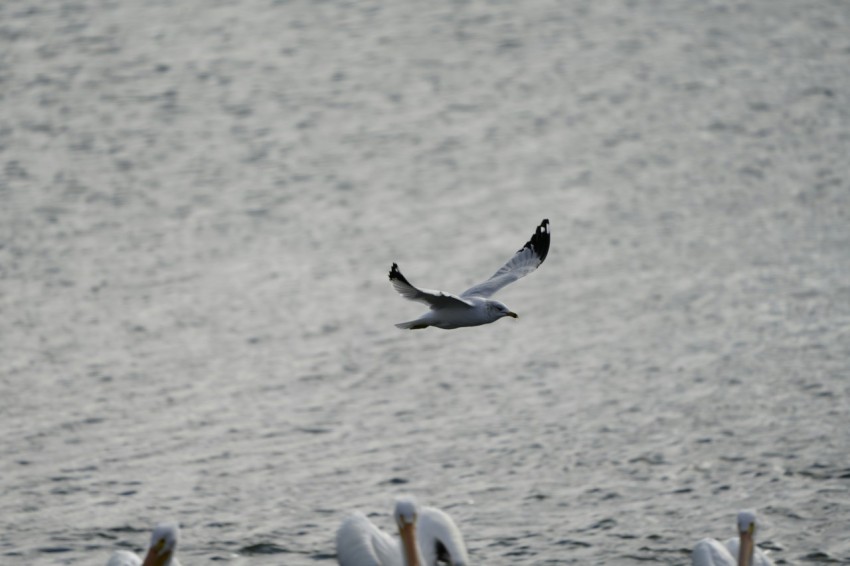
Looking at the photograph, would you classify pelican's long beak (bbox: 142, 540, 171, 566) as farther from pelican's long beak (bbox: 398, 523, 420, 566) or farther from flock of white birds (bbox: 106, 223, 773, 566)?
pelican's long beak (bbox: 398, 523, 420, 566)

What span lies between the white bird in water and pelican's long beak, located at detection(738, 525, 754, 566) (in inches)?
106

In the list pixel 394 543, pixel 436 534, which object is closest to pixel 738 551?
pixel 436 534

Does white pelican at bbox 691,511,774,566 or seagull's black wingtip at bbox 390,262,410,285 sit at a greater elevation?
seagull's black wingtip at bbox 390,262,410,285

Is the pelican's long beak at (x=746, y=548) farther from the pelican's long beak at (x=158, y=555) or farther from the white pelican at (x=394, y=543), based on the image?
the pelican's long beak at (x=158, y=555)

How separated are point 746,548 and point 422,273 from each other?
10375mm

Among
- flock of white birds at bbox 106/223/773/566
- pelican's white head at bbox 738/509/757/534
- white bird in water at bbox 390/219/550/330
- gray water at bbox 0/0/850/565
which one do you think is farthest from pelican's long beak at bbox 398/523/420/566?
pelican's white head at bbox 738/509/757/534

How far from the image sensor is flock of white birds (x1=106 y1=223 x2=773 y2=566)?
12555 millimetres

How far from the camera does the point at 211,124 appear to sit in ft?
96.2

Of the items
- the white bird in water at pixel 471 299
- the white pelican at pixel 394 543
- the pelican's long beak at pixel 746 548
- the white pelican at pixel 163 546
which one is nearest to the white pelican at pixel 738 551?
the pelican's long beak at pixel 746 548

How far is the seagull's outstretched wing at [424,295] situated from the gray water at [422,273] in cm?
354

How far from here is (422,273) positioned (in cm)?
2302

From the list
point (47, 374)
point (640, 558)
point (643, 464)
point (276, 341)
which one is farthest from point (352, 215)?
point (640, 558)

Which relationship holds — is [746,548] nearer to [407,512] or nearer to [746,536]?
[746,536]

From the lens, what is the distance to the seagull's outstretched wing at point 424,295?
450 inches
